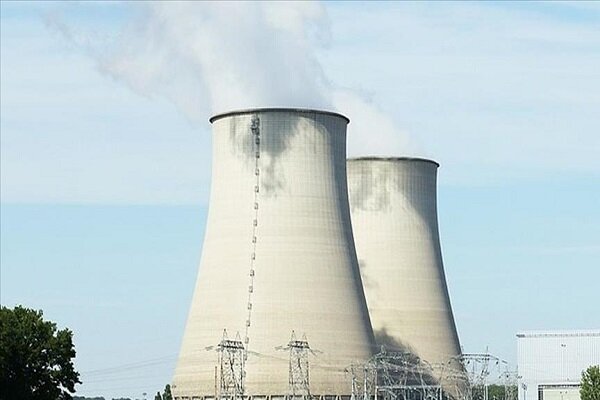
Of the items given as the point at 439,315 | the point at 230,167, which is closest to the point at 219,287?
the point at 230,167

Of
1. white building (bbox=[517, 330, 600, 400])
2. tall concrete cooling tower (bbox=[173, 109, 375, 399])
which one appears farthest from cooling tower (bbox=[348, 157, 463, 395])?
white building (bbox=[517, 330, 600, 400])

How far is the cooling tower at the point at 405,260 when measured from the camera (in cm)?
3934

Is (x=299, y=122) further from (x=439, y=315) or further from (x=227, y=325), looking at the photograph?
(x=439, y=315)

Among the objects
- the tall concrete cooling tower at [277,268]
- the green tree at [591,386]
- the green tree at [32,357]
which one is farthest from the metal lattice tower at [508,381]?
the green tree at [32,357]

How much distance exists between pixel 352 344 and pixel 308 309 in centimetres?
155

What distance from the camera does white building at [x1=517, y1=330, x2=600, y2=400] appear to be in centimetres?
6038

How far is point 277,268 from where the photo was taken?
31.9 meters

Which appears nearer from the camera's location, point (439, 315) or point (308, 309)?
point (308, 309)

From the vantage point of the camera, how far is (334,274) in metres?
32.1

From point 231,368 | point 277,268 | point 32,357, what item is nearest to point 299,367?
point 231,368

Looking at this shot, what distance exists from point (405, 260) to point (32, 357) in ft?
38.4

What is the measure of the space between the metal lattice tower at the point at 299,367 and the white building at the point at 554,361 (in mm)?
28678

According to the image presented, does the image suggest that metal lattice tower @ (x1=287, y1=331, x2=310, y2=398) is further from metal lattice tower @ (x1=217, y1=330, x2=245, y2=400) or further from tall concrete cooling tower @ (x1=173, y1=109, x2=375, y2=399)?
metal lattice tower @ (x1=217, y1=330, x2=245, y2=400)

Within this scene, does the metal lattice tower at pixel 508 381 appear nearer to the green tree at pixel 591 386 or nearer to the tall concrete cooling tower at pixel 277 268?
the green tree at pixel 591 386
